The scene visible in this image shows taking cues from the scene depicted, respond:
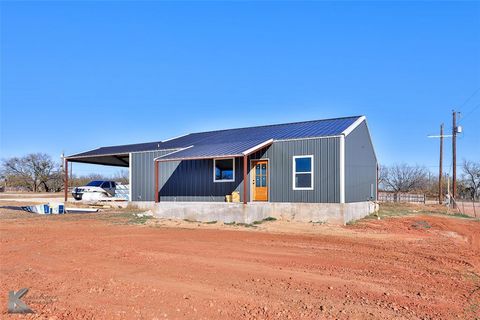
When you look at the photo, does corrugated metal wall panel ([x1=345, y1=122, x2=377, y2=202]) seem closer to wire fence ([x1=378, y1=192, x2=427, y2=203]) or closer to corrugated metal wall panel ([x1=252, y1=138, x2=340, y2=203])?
corrugated metal wall panel ([x1=252, y1=138, x2=340, y2=203])

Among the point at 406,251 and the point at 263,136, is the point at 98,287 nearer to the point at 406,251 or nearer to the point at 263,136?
the point at 406,251

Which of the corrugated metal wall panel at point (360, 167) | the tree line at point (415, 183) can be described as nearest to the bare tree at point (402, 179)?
the tree line at point (415, 183)

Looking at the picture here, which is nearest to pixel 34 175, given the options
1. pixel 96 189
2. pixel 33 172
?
pixel 33 172

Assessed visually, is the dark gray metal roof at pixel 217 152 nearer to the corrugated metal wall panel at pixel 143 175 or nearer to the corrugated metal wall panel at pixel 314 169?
the corrugated metal wall panel at pixel 314 169

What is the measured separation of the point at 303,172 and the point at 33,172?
55043mm

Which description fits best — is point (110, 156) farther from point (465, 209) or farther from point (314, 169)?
point (465, 209)

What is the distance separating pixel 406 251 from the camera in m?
9.74

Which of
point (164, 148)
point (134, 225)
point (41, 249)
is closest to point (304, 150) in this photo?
point (134, 225)

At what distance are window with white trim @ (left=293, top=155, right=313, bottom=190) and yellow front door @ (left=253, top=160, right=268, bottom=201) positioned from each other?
152 cm

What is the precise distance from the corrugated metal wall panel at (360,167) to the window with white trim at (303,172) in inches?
61.3

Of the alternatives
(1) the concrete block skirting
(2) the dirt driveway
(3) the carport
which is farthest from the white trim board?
(3) the carport

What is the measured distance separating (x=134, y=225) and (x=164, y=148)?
27.8ft

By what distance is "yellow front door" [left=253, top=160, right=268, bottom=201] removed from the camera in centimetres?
A: 1827

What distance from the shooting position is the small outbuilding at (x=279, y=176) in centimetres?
1639
